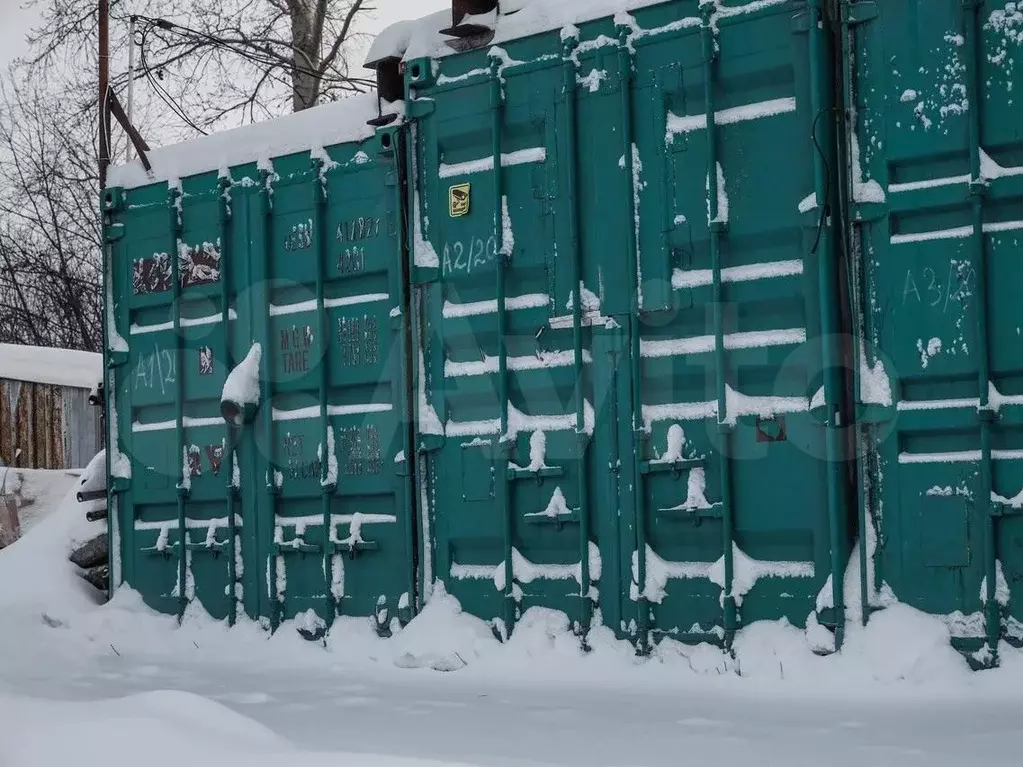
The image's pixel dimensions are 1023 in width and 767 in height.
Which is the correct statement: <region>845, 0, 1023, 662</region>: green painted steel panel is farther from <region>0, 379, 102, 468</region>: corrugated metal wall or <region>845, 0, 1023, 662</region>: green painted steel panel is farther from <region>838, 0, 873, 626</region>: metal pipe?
<region>0, 379, 102, 468</region>: corrugated metal wall

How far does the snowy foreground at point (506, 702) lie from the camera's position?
5.04 m

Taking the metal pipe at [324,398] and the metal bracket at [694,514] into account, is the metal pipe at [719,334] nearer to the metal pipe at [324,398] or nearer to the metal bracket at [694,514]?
the metal bracket at [694,514]

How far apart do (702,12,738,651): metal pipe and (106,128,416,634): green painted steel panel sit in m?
2.21

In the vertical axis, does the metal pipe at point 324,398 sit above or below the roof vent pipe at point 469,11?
below

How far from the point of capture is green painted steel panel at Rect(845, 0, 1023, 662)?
6090mm

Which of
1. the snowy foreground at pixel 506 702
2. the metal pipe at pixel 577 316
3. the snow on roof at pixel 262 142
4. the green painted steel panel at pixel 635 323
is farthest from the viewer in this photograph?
the snow on roof at pixel 262 142

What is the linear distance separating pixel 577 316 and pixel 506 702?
7.11ft

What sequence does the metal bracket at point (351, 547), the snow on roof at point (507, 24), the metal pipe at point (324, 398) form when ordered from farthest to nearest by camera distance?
1. the metal pipe at point (324, 398)
2. the metal bracket at point (351, 547)
3. the snow on roof at point (507, 24)

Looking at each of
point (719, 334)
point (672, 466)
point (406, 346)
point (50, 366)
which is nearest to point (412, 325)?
point (406, 346)

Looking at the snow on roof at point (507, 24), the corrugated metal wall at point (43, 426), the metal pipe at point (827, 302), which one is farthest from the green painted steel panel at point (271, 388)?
the corrugated metal wall at point (43, 426)

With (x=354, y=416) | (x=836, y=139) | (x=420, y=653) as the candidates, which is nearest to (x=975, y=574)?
(x=836, y=139)

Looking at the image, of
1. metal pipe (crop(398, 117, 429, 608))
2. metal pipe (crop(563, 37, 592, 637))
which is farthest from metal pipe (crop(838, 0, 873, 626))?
metal pipe (crop(398, 117, 429, 608))

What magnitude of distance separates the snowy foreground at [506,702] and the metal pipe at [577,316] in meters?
0.29

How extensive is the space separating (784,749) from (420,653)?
119 inches
